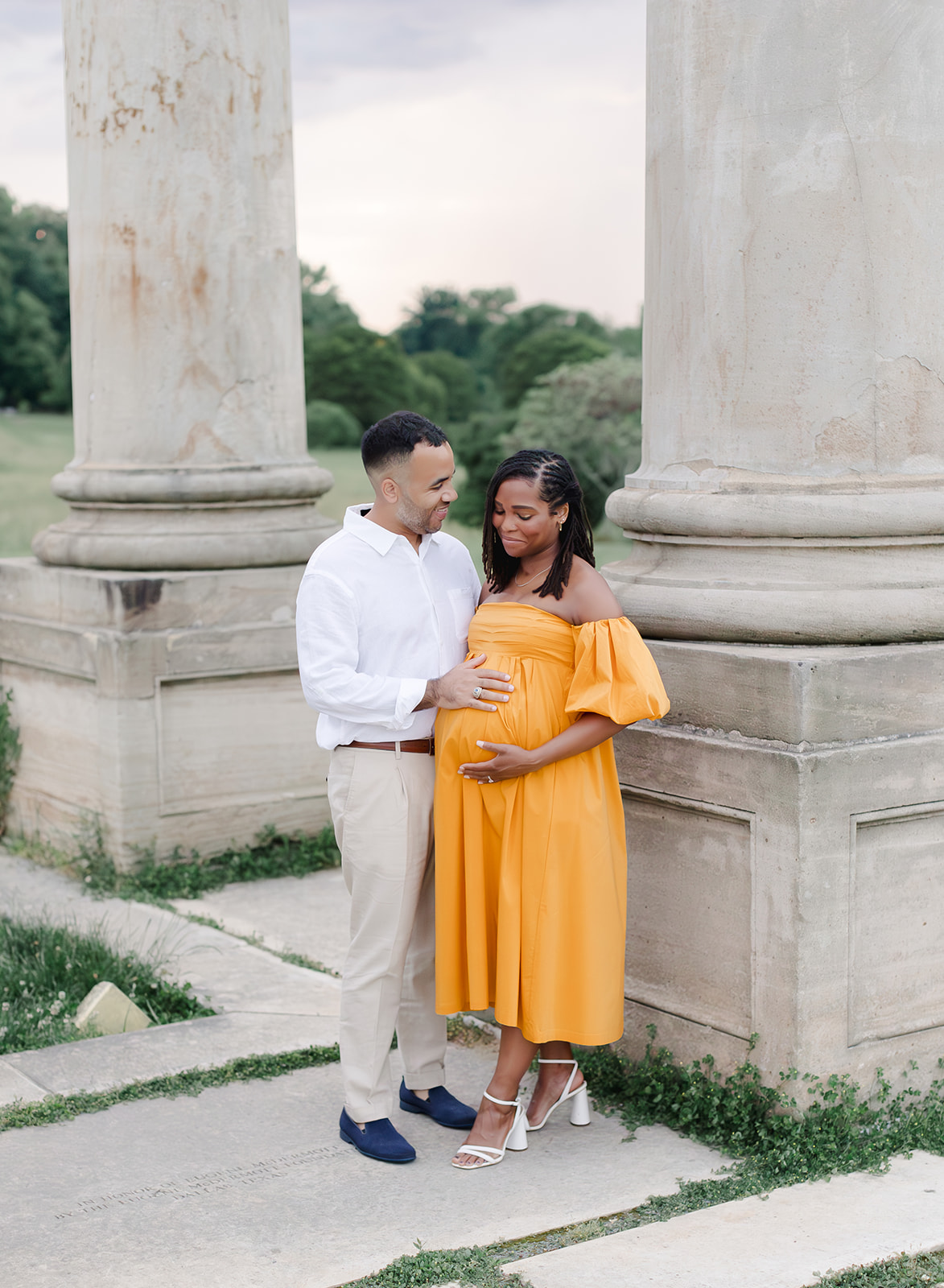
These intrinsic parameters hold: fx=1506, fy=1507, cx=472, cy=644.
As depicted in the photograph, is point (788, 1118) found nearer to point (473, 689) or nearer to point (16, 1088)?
point (473, 689)

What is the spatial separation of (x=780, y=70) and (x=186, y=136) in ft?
13.1

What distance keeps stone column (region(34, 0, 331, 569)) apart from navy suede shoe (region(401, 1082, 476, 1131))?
3.76 meters

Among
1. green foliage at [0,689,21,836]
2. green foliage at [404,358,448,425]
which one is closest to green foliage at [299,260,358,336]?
green foliage at [404,358,448,425]

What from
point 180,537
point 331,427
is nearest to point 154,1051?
point 180,537

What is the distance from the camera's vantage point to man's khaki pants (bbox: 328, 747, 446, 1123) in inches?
165

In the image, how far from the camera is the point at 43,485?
137ft

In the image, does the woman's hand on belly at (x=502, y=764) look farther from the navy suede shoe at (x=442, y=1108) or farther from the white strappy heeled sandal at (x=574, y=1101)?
the navy suede shoe at (x=442, y=1108)

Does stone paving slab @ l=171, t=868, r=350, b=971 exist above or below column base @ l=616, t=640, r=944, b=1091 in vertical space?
below

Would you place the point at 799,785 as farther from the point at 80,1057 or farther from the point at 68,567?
the point at 68,567

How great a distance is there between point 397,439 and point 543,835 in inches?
45.2

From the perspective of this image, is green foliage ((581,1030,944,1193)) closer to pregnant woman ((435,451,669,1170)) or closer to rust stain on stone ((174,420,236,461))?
pregnant woman ((435,451,669,1170))

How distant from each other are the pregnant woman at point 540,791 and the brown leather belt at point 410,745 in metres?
0.09

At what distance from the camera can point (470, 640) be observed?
167 inches

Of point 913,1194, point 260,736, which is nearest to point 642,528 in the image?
point 913,1194
